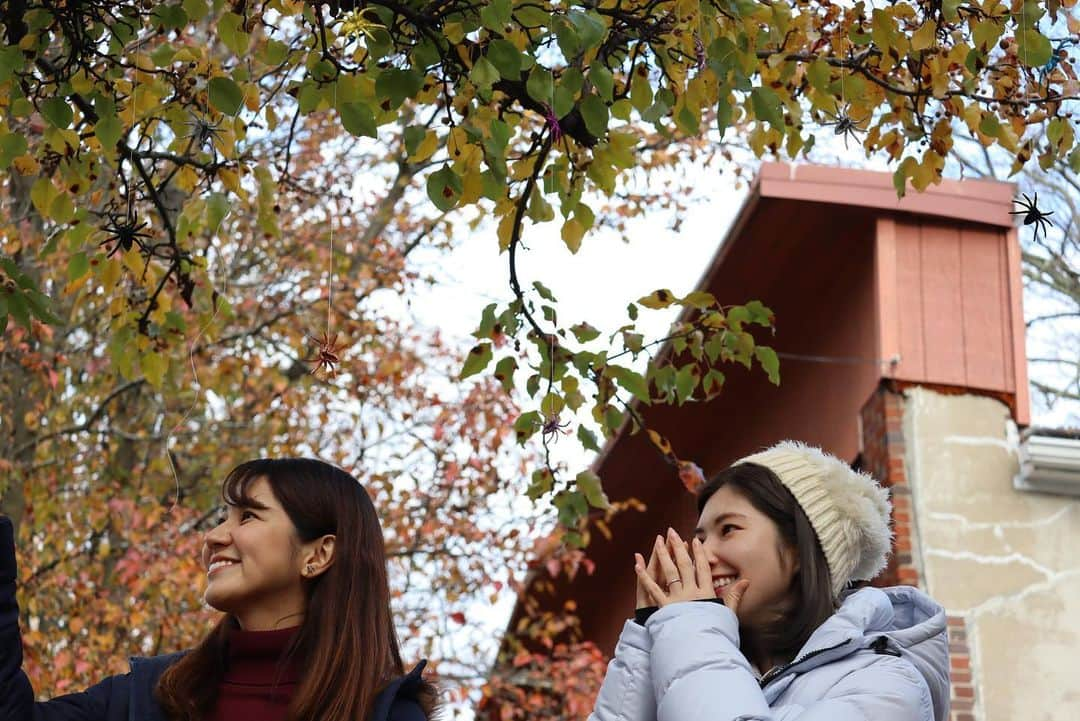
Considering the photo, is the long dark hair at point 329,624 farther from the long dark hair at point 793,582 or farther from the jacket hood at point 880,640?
the jacket hood at point 880,640

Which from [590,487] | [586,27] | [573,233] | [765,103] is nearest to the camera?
[586,27]

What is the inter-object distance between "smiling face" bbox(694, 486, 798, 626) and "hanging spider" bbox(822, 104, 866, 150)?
1.72 metres

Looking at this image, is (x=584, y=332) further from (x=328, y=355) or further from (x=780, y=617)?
(x=780, y=617)

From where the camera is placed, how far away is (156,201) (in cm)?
475

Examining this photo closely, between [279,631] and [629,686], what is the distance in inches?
30.1

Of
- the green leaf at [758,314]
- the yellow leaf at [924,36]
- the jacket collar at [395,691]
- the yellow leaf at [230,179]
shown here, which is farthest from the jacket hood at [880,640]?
the yellow leaf at [230,179]

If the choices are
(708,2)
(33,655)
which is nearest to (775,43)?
(708,2)

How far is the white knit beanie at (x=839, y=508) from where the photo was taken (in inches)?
127

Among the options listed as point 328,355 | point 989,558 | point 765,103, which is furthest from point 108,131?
point 989,558

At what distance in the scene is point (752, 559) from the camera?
3174mm

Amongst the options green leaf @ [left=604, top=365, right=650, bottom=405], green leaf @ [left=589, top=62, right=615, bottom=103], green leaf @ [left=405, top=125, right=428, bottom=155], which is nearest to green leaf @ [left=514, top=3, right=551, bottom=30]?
green leaf @ [left=589, top=62, right=615, bottom=103]

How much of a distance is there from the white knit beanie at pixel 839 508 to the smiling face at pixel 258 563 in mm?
971

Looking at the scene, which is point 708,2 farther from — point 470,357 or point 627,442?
point 627,442

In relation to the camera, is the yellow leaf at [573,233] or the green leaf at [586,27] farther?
the yellow leaf at [573,233]
